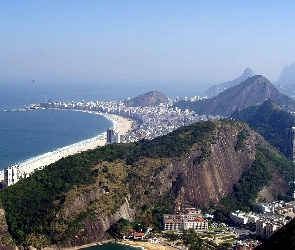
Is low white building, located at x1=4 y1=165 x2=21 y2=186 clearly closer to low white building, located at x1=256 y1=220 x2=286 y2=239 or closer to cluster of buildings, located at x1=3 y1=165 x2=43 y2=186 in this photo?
cluster of buildings, located at x1=3 y1=165 x2=43 y2=186

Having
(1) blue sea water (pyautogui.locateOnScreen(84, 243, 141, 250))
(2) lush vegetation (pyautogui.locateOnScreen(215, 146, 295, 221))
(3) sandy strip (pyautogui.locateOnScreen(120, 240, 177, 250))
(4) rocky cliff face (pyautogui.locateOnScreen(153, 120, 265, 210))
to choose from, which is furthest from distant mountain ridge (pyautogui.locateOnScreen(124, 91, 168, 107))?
(1) blue sea water (pyautogui.locateOnScreen(84, 243, 141, 250))

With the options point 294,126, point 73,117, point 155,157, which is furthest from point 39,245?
point 73,117

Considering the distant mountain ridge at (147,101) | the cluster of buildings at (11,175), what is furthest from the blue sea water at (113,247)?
the distant mountain ridge at (147,101)

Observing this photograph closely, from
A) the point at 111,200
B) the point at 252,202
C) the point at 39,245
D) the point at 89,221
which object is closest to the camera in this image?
the point at 39,245

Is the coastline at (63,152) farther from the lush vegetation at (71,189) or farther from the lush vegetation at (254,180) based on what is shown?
the lush vegetation at (254,180)

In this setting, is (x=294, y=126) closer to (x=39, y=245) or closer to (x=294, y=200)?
(x=294, y=200)

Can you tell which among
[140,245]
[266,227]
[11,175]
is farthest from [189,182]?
[11,175]
